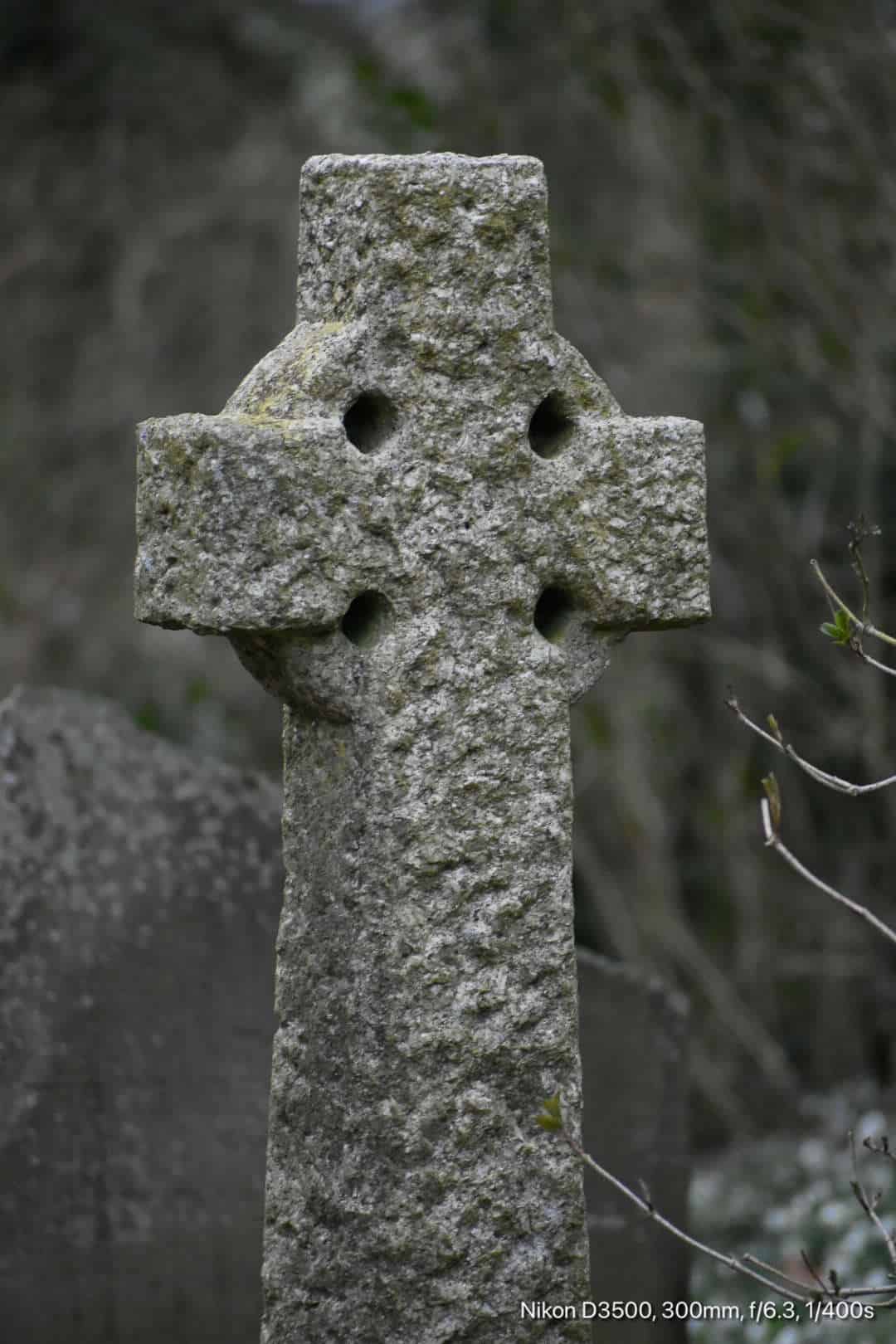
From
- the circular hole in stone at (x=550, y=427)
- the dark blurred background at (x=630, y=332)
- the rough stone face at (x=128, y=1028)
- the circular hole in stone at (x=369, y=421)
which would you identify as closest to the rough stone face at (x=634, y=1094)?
the rough stone face at (x=128, y=1028)

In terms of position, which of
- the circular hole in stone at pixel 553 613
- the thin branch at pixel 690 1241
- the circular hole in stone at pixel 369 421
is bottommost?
the thin branch at pixel 690 1241

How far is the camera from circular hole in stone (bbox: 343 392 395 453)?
8.64ft

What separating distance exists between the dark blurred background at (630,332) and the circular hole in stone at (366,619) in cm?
451

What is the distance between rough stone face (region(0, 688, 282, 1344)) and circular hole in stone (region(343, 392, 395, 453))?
1.50m

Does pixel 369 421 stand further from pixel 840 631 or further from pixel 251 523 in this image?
pixel 840 631

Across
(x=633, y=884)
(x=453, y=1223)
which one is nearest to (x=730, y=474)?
(x=633, y=884)

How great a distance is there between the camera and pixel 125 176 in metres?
10.0

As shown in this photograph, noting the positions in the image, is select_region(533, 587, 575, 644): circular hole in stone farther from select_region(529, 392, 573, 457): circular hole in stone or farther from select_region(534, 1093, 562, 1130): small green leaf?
select_region(534, 1093, 562, 1130): small green leaf

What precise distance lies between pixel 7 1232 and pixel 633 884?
16.0 feet

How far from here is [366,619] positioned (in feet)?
8.76

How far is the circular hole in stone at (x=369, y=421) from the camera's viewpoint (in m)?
2.63

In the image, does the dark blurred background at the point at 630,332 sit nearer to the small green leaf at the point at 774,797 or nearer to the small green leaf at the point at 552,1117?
the small green leaf at the point at 774,797

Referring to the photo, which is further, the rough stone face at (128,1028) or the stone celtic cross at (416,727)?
the rough stone face at (128,1028)

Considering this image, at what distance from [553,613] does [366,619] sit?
1.08 ft
